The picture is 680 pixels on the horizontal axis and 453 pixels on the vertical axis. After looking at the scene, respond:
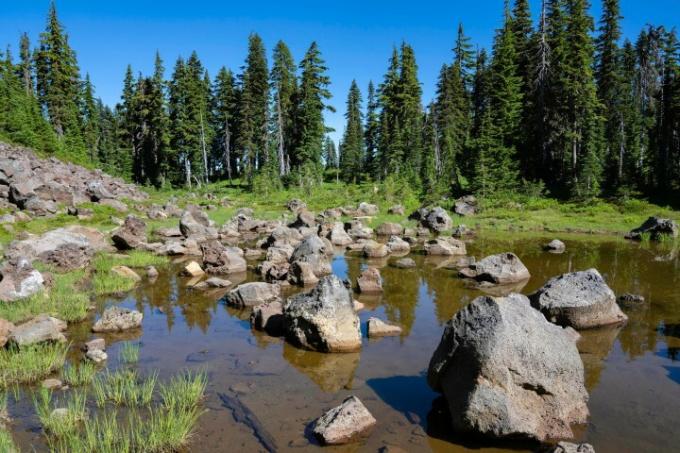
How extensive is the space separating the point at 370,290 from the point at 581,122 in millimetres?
37199

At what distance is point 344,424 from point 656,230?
2916cm

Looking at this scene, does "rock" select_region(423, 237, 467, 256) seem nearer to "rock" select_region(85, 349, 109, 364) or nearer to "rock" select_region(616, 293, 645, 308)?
"rock" select_region(616, 293, 645, 308)

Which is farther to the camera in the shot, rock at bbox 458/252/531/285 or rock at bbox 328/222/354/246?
rock at bbox 328/222/354/246

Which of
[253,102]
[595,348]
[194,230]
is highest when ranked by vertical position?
[253,102]

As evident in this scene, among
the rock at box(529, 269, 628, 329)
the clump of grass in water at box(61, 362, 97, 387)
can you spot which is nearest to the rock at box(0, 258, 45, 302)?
the clump of grass in water at box(61, 362, 97, 387)

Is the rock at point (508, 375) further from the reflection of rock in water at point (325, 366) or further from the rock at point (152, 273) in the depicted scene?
the rock at point (152, 273)

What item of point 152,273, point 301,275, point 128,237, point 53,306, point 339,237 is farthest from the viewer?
point 339,237

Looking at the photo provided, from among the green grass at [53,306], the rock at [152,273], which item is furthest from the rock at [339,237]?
the green grass at [53,306]

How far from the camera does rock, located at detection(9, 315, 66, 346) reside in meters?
10.6

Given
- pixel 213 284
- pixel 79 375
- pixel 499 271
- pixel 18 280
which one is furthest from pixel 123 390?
pixel 499 271

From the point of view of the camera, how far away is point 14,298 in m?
13.2

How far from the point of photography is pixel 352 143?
74.1 meters

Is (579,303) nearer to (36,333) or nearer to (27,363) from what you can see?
(27,363)

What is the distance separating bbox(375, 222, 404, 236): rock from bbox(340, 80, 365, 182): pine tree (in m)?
30.8
